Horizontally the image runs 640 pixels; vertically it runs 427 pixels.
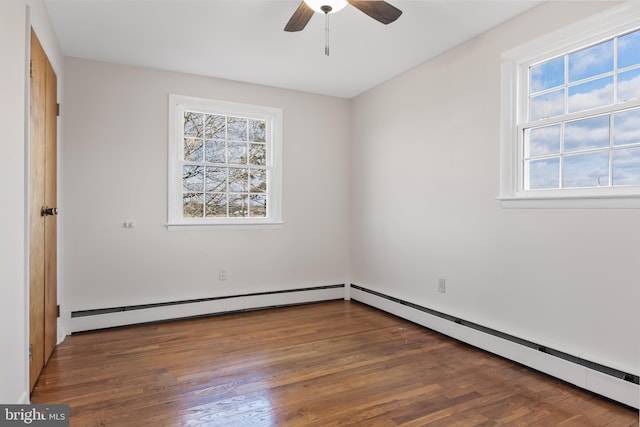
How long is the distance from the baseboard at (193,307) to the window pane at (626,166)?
3198 mm

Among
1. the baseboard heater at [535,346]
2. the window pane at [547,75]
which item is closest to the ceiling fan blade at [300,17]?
the window pane at [547,75]

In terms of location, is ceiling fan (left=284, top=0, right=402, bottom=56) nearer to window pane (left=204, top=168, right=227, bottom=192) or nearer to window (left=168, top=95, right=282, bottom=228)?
window (left=168, top=95, right=282, bottom=228)

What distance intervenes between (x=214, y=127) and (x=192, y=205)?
0.90 m

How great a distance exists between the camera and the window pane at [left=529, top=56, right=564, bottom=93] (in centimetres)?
269

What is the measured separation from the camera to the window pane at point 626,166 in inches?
89.4

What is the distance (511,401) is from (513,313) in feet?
2.55

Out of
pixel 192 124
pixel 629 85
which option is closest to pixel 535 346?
pixel 629 85

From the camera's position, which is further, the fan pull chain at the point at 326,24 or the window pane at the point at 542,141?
the window pane at the point at 542,141

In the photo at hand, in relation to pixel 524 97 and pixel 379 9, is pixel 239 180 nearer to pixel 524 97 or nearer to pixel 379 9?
pixel 379 9

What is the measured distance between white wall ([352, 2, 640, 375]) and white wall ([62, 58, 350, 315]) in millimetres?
717

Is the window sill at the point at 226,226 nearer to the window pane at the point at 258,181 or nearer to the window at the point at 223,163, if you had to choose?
the window at the point at 223,163

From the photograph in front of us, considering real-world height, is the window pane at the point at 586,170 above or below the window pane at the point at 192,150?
below

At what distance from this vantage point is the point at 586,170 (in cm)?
253

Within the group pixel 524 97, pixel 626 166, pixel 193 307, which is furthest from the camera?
pixel 193 307
